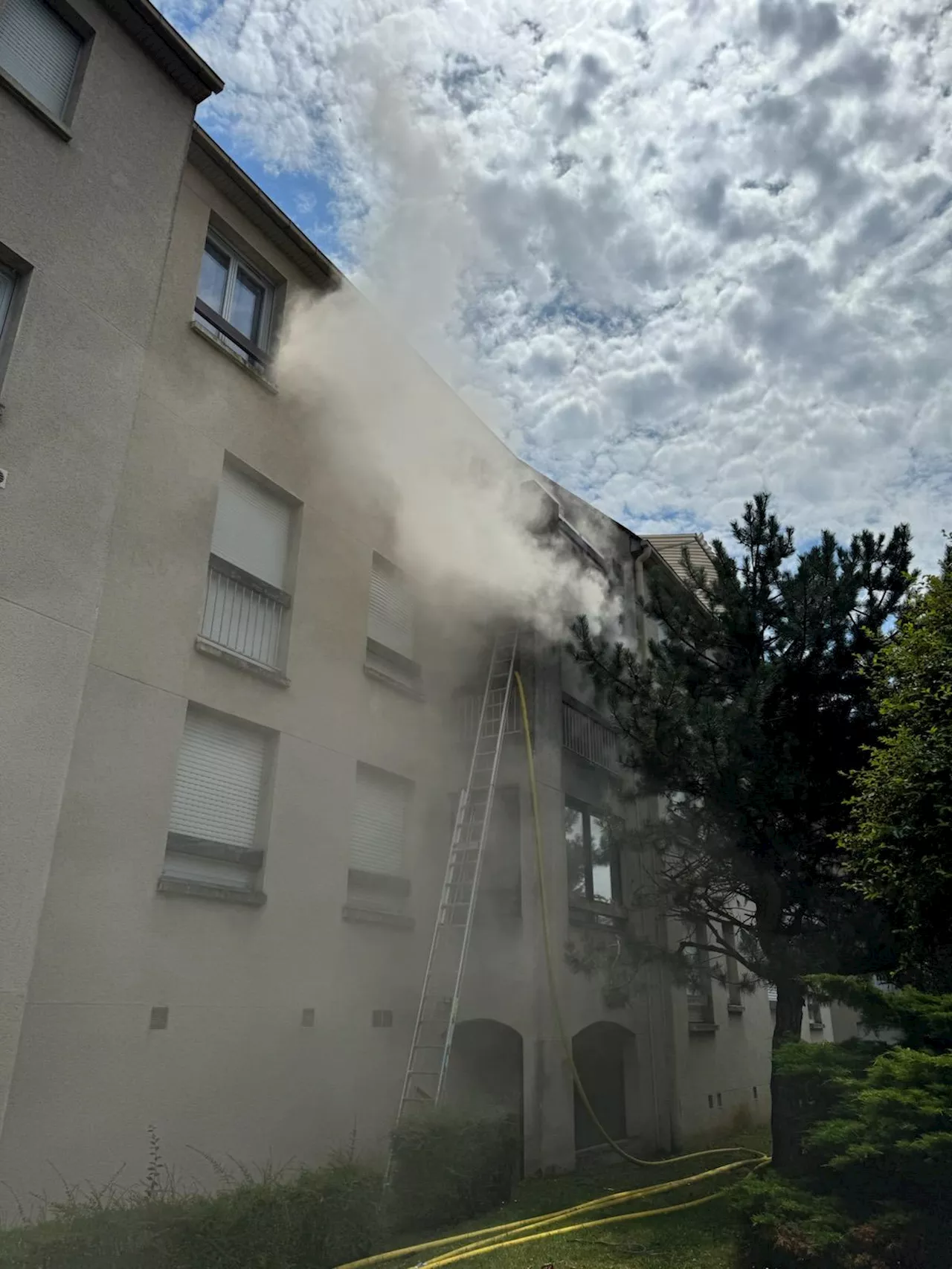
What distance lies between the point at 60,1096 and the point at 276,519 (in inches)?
208

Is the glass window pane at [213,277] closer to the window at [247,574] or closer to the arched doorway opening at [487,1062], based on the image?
the window at [247,574]

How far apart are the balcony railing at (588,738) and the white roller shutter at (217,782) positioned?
497 centimetres

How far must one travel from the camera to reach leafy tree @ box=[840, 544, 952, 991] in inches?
232

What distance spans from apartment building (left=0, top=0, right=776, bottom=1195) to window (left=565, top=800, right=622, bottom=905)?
0.84ft

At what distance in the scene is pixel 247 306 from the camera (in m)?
9.27

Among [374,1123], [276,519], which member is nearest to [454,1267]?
[374,1123]

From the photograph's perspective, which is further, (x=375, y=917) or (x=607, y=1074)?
(x=607, y=1074)

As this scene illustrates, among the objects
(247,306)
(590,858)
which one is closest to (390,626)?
(247,306)

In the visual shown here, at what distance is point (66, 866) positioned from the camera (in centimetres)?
599

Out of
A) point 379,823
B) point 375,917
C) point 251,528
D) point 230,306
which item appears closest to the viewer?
point 251,528

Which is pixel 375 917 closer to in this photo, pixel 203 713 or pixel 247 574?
pixel 203 713

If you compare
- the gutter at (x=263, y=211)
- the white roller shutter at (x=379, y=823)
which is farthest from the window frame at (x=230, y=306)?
the white roller shutter at (x=379, y=823)

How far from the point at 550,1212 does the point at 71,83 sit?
32.9ft

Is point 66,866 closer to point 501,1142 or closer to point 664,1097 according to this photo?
point 501,1142
